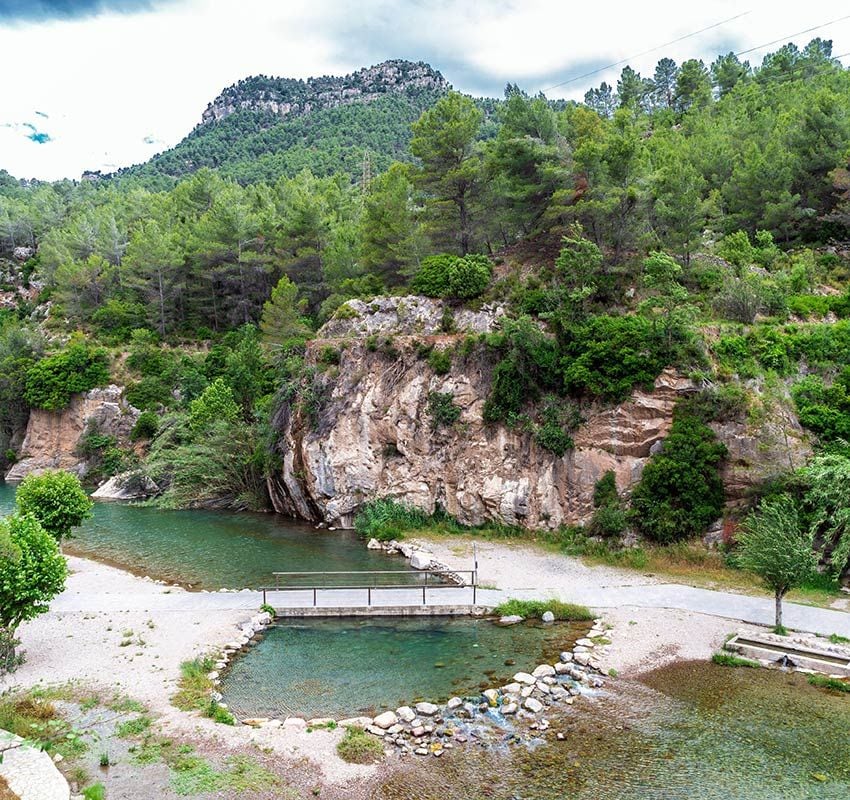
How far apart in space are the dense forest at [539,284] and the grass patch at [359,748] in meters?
15.2

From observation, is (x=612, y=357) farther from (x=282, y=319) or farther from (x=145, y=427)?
(x=145, y=427)

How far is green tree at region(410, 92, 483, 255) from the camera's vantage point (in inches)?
1417

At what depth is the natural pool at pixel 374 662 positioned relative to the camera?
573 inches

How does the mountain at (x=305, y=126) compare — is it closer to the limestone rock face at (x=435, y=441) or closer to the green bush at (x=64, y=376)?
the green bush at (x=64, y=376)

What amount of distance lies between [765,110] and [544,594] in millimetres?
42240

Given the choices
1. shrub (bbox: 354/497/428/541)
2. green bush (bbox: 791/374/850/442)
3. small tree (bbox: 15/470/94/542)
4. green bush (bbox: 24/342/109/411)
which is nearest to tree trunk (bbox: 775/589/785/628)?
green bush (bbox: 791/374/850/442)

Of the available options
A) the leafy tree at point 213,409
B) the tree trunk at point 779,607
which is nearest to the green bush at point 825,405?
the tree trunk at point 779,607

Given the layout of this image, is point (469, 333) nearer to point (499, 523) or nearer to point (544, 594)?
point (499, 523)

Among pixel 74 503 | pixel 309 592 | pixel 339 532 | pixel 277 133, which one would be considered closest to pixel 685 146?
pixel 339 532

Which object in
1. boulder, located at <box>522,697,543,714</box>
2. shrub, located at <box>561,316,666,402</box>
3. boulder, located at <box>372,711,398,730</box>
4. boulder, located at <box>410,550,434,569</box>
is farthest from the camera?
shrub, located at <box>561,316,666,402</box>

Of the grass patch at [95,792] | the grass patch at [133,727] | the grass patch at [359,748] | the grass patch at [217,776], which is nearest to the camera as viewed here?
the grass patch at [95,792]

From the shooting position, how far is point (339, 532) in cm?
3156

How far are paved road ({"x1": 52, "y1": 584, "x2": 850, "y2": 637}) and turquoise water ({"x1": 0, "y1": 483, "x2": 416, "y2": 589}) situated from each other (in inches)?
93.6

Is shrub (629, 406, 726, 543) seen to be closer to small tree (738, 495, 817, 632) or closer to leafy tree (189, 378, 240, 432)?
small tree (738, 495, 817, 632)
